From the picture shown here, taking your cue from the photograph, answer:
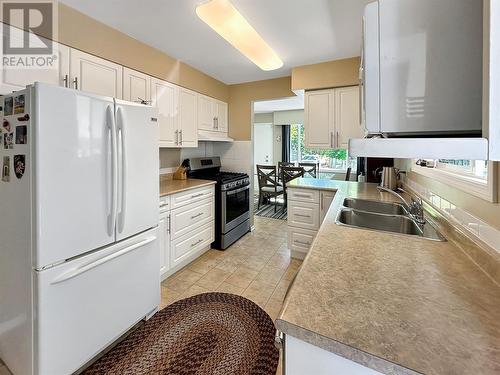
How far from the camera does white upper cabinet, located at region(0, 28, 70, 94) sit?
5.16ft

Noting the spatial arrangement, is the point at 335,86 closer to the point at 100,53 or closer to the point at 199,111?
the point at 199,111

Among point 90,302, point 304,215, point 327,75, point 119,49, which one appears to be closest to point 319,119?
point 327,75

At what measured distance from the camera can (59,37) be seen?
1.80 meters

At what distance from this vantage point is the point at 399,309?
68 cm

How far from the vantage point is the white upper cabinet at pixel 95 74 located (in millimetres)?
1911

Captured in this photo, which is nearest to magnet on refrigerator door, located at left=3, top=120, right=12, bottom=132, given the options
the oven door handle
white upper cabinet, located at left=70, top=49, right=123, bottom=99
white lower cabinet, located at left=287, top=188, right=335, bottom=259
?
white upper cabinet, located at left=70, top=49, right=123, bottom=99

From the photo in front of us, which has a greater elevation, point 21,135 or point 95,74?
point 95,74

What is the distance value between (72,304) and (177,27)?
7.43 feet

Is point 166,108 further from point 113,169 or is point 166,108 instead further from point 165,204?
point 113,169

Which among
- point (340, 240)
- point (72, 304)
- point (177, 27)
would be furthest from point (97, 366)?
point (177, 27)

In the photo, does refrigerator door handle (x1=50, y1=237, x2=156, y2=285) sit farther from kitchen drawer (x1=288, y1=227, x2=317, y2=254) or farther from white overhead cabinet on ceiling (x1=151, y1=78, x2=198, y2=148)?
kitchen drawer (x1=288, y1=227, x2=317, y2=254)

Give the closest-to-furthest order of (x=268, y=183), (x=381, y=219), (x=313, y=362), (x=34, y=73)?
(x=313, y=362)
(x=34, y=73)
(x=381, y=219)
(x=268, y=183)

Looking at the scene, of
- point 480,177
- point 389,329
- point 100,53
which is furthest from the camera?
point 100,53
